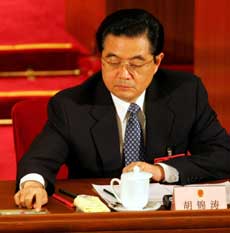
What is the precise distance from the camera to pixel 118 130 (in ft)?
7.54

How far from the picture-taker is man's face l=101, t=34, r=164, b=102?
2.16m

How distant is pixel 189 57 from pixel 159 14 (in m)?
0.36

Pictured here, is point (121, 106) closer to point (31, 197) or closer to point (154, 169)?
point (154, 169)

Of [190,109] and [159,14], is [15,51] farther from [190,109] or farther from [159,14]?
[190,109]

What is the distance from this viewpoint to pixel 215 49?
3967 millimetres

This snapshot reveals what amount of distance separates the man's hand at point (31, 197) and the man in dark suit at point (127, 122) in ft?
0.24

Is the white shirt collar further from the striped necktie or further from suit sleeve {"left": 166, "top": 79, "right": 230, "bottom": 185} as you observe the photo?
suit sleeve {"left": 166, "top": 79, "right": 230, "bottom": 185}

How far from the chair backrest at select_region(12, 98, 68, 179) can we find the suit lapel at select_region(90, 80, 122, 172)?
0.80 feet

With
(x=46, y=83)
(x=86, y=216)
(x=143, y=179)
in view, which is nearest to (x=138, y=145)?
(x=143, y=179)

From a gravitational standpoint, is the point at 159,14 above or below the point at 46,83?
above

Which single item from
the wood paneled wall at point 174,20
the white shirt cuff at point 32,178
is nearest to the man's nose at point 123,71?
the white shirt cuff at point 32,178

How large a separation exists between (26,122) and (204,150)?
601 millimetres

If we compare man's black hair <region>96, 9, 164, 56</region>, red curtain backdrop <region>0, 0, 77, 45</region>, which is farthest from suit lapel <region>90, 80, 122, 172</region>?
red curtain backdrop <region>0, 0, 77, 45</region>

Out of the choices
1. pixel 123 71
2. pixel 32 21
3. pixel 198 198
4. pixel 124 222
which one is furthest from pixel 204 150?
pixel 32 21
